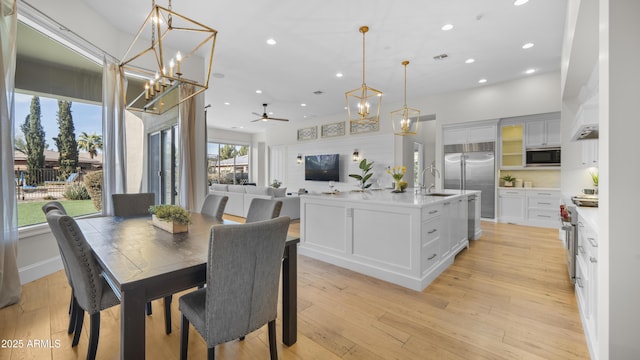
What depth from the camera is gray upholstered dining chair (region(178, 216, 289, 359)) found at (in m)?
1.21

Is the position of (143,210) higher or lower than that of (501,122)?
lower

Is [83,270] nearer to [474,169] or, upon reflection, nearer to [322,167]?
[474,169]

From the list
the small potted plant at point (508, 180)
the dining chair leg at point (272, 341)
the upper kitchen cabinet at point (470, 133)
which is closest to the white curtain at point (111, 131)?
the dining chair leg at point (272, 341)

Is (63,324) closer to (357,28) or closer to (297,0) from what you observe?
(297,0)

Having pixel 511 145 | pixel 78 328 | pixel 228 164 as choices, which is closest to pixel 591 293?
pixel 78 328

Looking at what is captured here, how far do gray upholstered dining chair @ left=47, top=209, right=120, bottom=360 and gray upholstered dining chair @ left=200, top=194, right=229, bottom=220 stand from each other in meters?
1.14

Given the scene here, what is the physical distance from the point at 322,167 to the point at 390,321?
719 centimetres

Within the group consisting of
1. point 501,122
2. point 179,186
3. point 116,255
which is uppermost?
point 501,122

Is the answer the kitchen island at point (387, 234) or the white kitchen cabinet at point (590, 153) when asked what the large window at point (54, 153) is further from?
the white kitchen cabinet at point (590, 153)

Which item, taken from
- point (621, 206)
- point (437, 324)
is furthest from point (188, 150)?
point (621, 206)

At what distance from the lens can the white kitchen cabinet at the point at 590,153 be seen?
10.0ft

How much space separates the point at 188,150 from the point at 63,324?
286 centimetres

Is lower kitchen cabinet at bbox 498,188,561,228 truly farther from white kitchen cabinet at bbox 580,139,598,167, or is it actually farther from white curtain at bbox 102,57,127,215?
white curtain at bbox 102,57,127,215

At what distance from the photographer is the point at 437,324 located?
204 centimetres
